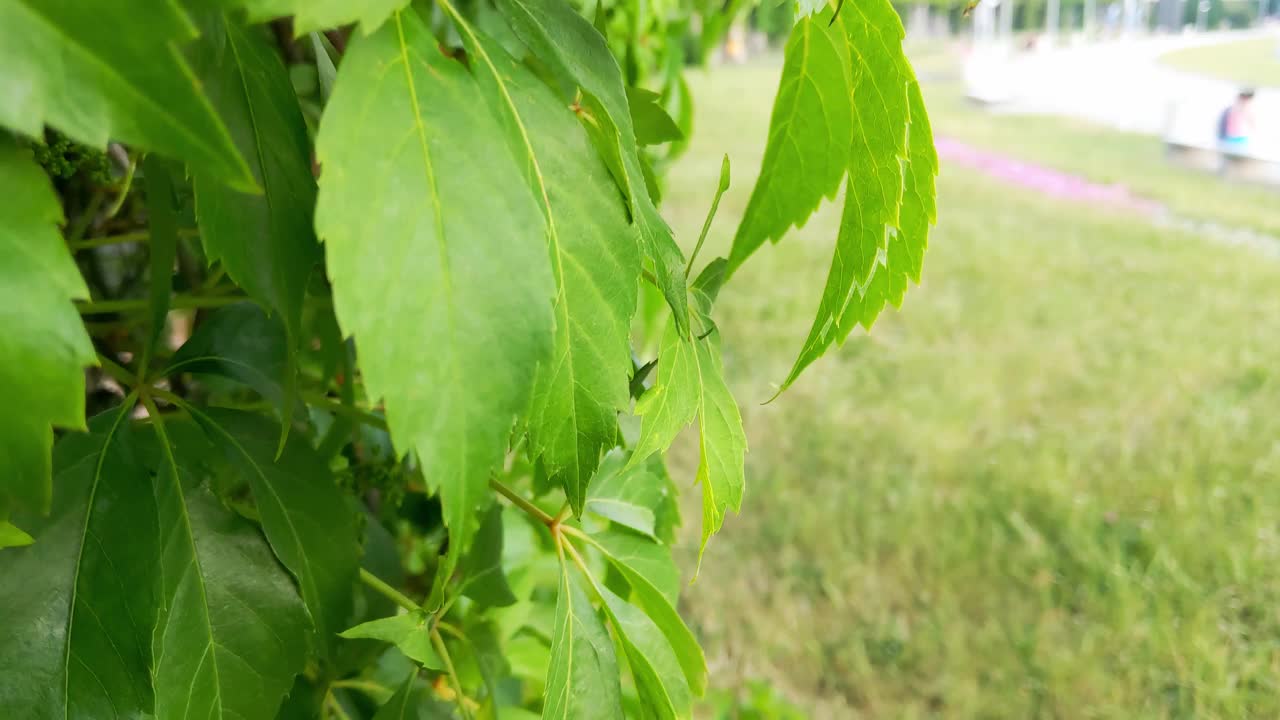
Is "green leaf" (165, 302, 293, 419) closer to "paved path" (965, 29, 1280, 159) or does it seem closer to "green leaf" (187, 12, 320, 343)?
"green leaf" (187, 12, 320, 343)

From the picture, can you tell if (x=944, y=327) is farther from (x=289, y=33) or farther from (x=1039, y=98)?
(x=289, y=33)

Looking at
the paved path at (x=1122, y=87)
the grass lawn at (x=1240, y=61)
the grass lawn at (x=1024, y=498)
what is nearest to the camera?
the grass lawn at (x=1024, y=498)

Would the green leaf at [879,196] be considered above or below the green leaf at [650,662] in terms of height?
above

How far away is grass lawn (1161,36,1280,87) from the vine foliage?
1.77m

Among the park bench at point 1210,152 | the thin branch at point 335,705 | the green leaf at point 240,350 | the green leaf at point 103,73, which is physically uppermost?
the green leaf at point 103,73

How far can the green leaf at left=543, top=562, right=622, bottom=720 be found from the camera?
26 centimetres

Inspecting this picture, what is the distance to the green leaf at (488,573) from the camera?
0.33 m

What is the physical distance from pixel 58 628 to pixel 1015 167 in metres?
2.52

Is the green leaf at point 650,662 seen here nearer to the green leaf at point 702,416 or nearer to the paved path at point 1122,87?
the green leaf at point 702,416

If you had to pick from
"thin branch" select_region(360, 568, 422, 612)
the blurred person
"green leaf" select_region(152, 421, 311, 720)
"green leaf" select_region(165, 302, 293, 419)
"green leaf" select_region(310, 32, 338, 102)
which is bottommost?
the blurred person

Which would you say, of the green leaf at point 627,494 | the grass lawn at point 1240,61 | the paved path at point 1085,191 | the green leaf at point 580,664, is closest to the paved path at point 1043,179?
the paved path at point 1085,191

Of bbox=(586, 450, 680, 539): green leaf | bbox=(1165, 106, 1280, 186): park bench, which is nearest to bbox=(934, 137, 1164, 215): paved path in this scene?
bbox=(1165, 106, 1280, 186): park bench

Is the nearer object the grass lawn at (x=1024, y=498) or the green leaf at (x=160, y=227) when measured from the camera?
the green leaf at (x=160, y=227)

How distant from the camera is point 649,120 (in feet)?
0.96
